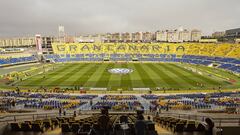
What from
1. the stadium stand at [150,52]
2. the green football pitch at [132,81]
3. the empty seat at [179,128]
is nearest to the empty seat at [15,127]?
the empty seat at [179,128]

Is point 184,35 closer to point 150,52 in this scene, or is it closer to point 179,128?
point 150,52

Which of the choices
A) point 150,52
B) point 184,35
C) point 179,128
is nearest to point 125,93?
point 179,128

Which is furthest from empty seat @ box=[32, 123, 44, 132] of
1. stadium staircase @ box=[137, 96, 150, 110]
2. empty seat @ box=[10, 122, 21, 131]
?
stadium staircase @ box=[137, 96, 150, 110]

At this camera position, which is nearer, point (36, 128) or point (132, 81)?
point (36, 128)

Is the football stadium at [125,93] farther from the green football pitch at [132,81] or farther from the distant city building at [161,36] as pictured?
the distant city building at [161,36]

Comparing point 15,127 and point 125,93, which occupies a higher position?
point 15,127

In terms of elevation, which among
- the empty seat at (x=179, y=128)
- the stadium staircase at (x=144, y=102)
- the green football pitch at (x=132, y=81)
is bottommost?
the stadium staircase at (x=144, y=102)

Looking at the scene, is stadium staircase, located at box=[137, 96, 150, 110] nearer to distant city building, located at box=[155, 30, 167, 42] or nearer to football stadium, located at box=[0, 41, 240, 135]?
football stadium, located at box=[0, 41, 240, 135]

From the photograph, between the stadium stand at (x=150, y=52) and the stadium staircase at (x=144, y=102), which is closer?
the stadium staircase at (x=144, y=102)

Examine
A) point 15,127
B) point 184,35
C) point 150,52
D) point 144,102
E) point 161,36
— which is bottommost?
point 144,102

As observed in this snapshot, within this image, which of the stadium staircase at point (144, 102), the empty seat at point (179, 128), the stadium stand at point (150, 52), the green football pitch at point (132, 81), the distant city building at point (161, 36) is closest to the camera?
the empty seat at point (179, 128)

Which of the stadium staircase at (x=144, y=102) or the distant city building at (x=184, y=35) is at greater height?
the distant city building at (x=184, y=35)

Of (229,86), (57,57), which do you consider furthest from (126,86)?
(57,57)

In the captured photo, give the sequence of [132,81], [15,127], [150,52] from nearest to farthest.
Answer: [15,127], [132,81], [150,52]
